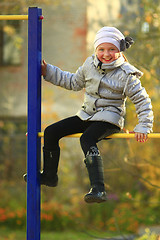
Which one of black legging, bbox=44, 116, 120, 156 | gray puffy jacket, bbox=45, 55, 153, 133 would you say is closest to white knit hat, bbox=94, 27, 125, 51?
gray puffy jacket, bbox=45, 55, 153, 133

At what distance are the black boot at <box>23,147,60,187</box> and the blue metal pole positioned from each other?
7cm

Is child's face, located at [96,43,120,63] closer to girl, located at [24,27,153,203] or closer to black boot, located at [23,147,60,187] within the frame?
girl, located at [24,27,153,203]

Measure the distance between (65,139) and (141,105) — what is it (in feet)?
16.1

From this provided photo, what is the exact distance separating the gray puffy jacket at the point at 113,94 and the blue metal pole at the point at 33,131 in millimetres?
274

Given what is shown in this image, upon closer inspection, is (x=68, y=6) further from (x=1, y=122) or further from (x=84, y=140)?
(x=84, y=140)

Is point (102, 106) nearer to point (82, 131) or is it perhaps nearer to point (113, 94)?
point (113, 94)

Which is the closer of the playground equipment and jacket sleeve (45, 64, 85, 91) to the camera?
the playground equipment

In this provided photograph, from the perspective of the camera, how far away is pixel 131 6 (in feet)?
28.1

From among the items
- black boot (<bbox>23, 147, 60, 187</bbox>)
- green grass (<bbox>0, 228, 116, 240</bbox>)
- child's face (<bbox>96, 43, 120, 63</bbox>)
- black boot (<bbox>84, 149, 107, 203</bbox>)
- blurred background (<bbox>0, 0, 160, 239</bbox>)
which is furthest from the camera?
blurred background (<bbox>0, 0, 160, 239</bbox>)

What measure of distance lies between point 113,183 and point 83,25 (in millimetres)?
2250

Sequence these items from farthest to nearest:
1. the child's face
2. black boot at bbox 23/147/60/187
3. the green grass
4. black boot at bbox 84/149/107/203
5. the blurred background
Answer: the blurred background < the green grass < black boot at bbox 23/147/60/187 < the child's face < black boot at bbox 84/149/107/203

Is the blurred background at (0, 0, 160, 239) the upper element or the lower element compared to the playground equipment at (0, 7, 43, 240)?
upper

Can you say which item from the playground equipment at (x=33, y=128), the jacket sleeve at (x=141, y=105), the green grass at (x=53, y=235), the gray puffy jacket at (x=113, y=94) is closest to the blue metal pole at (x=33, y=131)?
the playground equipment at (x=33, y=128)

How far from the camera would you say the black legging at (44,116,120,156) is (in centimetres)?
306
